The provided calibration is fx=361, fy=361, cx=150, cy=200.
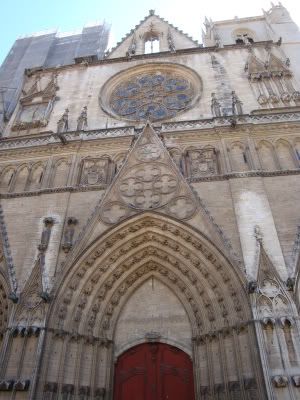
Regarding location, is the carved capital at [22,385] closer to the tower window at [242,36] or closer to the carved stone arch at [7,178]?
the carved stone arch at [7,178]

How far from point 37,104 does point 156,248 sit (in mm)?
9137

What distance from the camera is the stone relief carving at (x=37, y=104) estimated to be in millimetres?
14070

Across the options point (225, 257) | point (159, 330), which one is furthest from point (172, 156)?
point (159, 330)

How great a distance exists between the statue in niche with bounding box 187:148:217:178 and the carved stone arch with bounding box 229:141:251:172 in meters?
0.56

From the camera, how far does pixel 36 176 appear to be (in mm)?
11805

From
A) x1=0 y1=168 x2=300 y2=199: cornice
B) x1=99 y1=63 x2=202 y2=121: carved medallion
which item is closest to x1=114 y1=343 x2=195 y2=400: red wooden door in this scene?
x1=0 y1=168 x2=300 y2=199: cornice

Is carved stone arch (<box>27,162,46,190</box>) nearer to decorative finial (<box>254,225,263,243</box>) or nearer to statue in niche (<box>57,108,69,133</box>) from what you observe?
statue in niche (<box>57,108,69,133</box>)

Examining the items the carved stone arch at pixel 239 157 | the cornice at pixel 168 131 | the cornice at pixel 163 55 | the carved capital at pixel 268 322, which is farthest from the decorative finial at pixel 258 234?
the cornice at pixel 163 55

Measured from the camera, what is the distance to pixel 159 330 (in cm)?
899

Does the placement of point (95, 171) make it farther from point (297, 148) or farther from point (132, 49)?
point (132, 49)

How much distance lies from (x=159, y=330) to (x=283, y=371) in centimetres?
314

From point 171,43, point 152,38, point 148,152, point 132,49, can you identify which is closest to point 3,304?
point 148,152

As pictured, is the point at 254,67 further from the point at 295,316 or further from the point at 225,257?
the point at 295,316

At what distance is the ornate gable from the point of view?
17.7m
